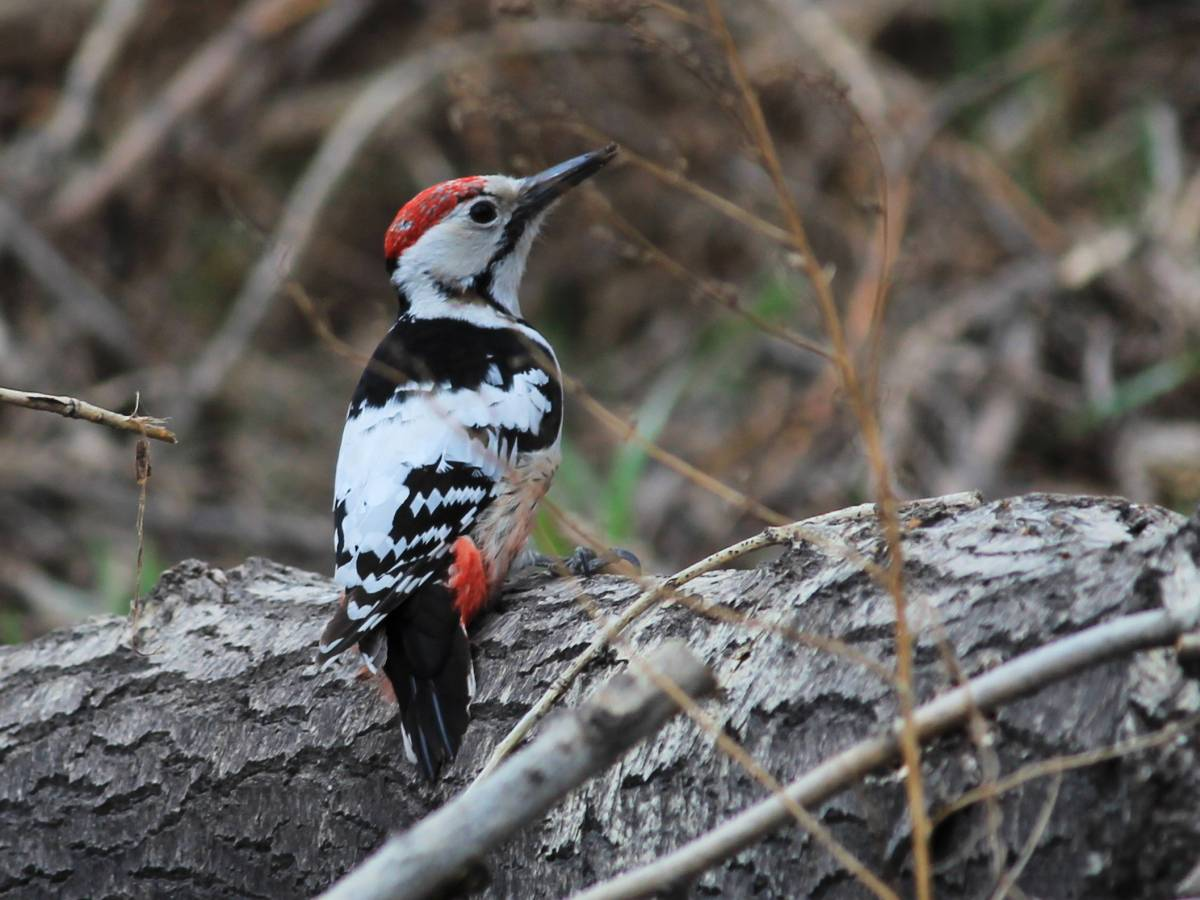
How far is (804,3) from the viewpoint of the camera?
247 inches

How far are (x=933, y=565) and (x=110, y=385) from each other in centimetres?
451

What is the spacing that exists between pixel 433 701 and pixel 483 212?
1747 millimetres

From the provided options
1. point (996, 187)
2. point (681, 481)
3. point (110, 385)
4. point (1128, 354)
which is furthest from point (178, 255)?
point (1128, 354)

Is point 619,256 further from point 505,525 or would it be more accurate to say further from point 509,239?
point 505,525

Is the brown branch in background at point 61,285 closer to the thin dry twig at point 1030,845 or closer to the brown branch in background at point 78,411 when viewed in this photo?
the brown branch in background at point 78,411

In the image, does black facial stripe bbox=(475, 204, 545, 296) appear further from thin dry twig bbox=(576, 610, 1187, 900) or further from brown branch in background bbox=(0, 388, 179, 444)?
thin dry twig bbox=(576, 610, 1187, 900)

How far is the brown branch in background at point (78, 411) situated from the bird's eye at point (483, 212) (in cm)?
171

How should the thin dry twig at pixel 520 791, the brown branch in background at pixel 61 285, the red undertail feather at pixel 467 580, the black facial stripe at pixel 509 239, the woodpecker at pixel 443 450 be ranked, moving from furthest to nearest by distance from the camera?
1. the brown branch in background at pixel 61 285
2. the black facial stripe at pixel 509 239
3. the red undertail feather at pixel 467 580
4. the woodpecker at pixel 443 450
5. the thin dry twig at pixel 520 791

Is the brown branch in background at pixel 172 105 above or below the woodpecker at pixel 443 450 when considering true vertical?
above

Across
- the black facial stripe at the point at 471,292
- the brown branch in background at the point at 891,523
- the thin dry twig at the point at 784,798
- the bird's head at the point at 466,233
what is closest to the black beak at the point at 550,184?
the bird's head at the point at 466,233

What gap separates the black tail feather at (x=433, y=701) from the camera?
92.4 inches

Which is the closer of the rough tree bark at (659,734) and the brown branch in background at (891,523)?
the brown branch in background at (891,523)

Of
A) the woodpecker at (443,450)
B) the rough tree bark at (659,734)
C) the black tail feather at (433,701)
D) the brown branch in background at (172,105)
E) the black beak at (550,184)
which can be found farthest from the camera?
the brown branch in background at (172,105)

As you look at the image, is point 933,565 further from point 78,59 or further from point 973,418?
point 78,59
